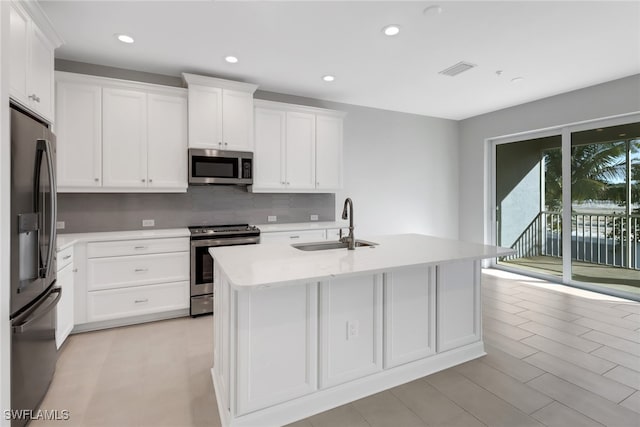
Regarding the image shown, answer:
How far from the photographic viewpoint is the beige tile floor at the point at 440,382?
1.88 meters

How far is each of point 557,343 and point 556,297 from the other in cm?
156

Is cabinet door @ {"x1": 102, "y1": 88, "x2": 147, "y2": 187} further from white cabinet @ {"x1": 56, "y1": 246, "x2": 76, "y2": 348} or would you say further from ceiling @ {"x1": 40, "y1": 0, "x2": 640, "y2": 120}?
white cabinet @ {"x1": 56, "y1": 246, "x2": 76, "y2": 348}

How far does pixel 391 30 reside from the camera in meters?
2.75

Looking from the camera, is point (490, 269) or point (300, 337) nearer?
point (300, 337)

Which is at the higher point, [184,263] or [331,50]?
[331,50]

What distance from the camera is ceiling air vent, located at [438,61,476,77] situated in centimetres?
346

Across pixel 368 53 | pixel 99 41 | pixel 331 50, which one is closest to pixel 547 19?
pixel 368 53

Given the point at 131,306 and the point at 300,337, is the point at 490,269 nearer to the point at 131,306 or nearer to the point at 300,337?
the point at 300,337

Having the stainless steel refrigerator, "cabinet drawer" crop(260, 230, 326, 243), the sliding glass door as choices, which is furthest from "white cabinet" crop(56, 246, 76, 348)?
the sliding glass door

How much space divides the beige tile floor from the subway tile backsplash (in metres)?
1.17

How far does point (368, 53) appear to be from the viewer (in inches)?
126

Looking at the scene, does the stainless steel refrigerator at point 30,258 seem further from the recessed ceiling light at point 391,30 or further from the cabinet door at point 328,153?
the cabinet door at point 328,153

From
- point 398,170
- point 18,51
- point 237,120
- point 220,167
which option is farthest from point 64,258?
point 398,170

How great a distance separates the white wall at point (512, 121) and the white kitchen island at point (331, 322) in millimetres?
3206
